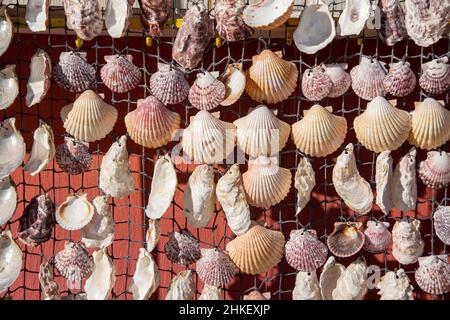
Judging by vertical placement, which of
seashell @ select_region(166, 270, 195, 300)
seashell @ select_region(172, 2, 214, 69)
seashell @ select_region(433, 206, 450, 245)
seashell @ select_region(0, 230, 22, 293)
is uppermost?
seashell @ select_region(172, 2, 214, 69)

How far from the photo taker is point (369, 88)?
3.27ft

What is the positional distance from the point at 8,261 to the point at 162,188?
288mm

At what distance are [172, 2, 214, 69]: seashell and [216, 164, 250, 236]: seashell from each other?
0.19m

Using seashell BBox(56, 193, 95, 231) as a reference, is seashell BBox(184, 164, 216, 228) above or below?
above

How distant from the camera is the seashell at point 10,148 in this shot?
3.27ft

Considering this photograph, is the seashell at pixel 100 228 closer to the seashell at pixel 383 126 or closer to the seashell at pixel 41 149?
the seashell at pixel 41 149

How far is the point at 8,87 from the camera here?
0.99 meters

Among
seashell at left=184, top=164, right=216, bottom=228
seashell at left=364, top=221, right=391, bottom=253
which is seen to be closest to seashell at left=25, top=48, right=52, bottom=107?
seashell at left=184, top=164, right=216, bottom=228

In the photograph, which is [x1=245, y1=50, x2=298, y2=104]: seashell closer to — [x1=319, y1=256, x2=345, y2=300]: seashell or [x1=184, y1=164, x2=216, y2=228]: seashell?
[x1=184, y1=164, x2=216, y2=228]: seashell

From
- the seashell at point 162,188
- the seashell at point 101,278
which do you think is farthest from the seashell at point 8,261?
the seashell at point 162,188

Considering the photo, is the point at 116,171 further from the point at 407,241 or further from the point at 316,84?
the point at 407,241

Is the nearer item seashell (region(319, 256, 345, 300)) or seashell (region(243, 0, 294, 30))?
seashell (region(243, 0, 294, 30))

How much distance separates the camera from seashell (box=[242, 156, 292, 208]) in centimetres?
101
